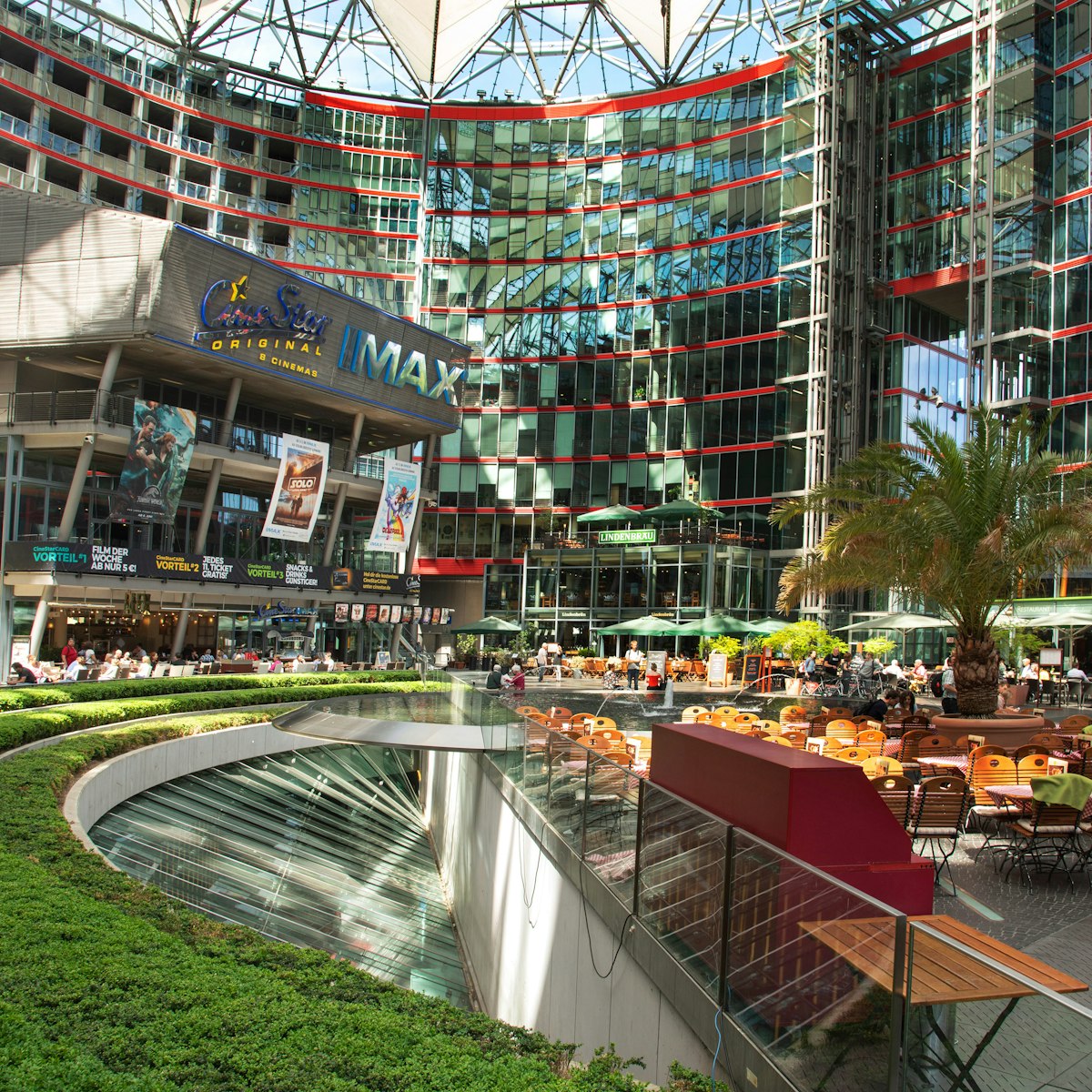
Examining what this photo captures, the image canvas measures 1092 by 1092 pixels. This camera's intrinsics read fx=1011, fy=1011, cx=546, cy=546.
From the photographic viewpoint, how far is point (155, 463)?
34969 mm

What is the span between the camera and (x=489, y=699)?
1540 cm

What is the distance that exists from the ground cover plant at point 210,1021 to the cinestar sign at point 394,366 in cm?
3824

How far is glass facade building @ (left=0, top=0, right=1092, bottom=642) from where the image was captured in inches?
1829

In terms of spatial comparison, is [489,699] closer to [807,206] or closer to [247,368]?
[247,368]

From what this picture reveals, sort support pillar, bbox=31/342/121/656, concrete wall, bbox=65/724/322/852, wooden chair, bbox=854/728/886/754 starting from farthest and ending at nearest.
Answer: support pillar, bbox=31/342/121/656 → wooden chair, bbox=854/728/886/754 → concrete wall, bbox=65/724/322/852

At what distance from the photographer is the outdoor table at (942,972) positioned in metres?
3.68

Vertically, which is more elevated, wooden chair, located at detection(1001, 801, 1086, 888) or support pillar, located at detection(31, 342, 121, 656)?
support pillar, located at detection(31, 342, 121, 656)

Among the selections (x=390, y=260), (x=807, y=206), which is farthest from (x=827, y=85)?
(x=390, y=260)

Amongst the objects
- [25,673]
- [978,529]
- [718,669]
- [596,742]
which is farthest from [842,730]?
[25,673]

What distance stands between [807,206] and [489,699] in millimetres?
45196

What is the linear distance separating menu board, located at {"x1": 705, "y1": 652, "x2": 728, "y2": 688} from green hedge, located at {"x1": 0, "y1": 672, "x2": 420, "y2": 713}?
11.0 m

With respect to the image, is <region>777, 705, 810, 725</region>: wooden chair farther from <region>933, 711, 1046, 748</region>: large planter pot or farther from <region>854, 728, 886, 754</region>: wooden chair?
<region>854, 728, 886, 754</region>: wooden chair

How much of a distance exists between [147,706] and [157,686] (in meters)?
3.66

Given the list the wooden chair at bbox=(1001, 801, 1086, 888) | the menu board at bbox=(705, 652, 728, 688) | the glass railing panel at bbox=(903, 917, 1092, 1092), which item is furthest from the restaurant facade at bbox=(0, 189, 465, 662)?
the glass railing panel at bbox=(903, 917, 1092, 1092)
